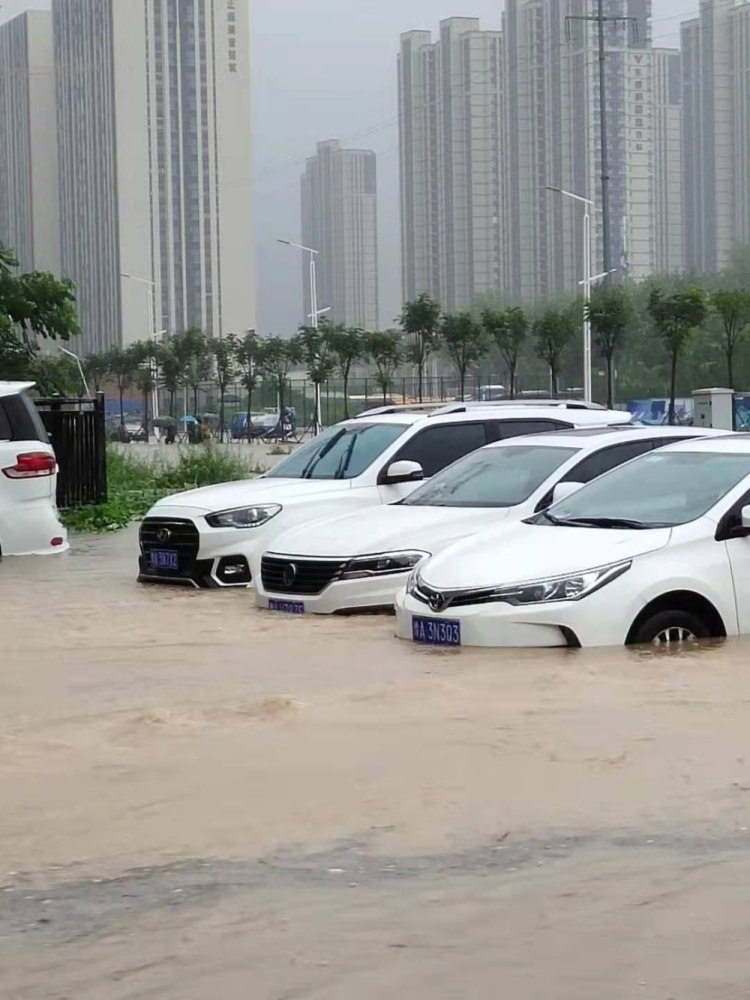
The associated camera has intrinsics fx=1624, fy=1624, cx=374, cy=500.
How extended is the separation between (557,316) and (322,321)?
1442 cm

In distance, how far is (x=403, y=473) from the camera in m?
12.7

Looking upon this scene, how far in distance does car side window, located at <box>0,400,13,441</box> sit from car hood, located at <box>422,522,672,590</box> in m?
6.52

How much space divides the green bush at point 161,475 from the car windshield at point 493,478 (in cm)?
1033

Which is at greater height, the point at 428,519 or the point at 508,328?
the point at 508,328

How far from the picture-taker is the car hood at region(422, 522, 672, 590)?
28.7 feet

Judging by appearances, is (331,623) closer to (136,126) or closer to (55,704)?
(55,704)

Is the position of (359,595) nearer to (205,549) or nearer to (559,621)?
(559,621)

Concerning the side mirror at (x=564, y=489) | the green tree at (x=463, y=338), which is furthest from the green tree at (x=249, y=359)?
the side mirror at (x=564, y=489)

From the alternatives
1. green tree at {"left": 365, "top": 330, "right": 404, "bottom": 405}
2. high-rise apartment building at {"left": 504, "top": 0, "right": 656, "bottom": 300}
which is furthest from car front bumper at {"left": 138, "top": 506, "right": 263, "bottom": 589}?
high-rise apartment building at {"left": 504, "top": 0, "right": 656, "bottom": 300}

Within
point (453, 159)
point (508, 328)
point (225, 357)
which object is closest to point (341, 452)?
point (508, 328)

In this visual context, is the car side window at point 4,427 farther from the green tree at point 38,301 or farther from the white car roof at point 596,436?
the green tree at point 38,301

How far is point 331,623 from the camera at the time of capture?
10602 mm

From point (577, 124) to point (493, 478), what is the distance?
70.7 meters

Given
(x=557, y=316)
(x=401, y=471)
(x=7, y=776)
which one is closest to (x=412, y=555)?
(x=401, y=471)
